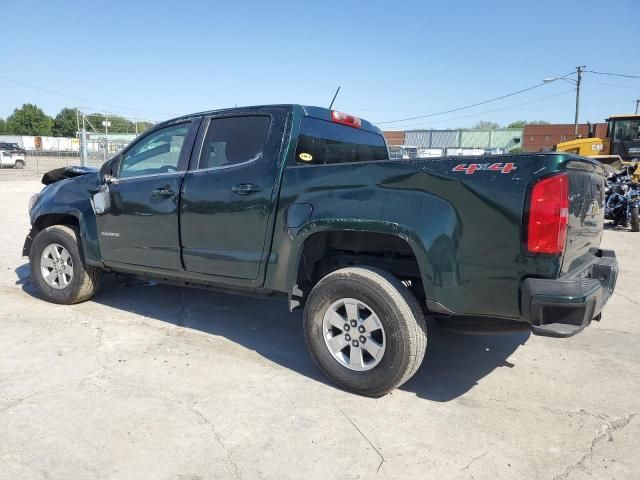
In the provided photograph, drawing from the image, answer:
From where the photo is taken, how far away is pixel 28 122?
10300 centimetres

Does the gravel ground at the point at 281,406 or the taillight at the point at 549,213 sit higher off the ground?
the taillight at the point at 549,213

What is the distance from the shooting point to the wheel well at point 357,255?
354 cm

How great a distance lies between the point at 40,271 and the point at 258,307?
236 cm

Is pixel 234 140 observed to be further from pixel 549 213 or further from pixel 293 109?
pixel 549 213

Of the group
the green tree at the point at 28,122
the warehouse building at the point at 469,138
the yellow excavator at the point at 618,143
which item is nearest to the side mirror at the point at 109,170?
the yellow excavator at the point at 618,143

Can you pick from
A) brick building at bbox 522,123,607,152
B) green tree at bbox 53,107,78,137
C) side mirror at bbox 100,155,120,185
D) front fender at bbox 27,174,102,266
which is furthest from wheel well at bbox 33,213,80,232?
green tree at bbox 53,107,78,137

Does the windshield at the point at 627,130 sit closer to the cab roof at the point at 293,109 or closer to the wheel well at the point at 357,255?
the cab roof at the point at 293,109

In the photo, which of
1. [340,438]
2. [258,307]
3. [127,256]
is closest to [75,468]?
[340,438]

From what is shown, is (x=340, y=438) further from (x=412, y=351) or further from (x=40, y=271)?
(x=40, y=271)

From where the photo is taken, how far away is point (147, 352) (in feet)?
13.7

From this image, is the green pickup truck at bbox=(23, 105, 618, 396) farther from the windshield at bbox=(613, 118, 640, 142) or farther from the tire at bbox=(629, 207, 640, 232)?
the windshield at bbox=(613, 118, 640, 142)

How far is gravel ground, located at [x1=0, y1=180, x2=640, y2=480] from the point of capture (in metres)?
2.68

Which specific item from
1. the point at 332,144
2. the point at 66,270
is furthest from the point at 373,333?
the point at 66,270

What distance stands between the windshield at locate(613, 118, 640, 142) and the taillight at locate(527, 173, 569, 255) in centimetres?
1951
